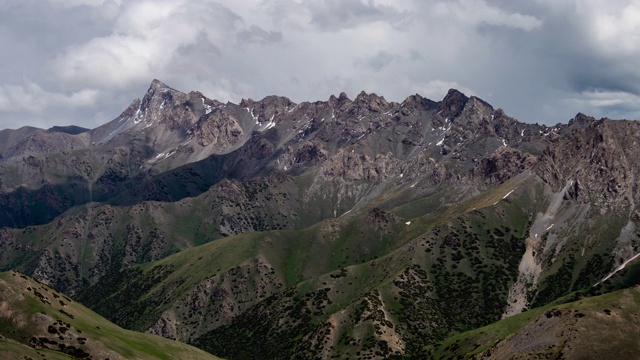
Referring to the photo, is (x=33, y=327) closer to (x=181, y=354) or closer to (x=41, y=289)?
(x=41, y=289)

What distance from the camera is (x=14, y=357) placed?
123500 mm

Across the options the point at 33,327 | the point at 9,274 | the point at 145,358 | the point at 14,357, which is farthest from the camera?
the point at 9,274

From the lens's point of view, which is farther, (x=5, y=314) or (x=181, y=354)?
(x=181, y=354)

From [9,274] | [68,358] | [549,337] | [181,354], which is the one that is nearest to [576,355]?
[549,337]

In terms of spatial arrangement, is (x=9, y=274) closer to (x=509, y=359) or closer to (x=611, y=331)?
(x=509, y=359)

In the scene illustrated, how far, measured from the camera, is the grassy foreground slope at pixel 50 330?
5979 inches

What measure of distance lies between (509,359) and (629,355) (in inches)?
1318

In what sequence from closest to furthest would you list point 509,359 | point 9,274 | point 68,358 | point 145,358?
1. point 68,358
2. point 145,358
3. point 9,274
4. point 509,359

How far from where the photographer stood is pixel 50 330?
156875mm

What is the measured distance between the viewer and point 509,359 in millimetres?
198125

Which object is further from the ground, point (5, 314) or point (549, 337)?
point (5, 314)

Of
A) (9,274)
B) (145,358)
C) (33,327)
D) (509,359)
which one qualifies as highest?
(9,274)

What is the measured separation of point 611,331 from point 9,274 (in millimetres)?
176742

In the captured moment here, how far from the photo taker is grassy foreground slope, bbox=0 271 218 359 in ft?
498
